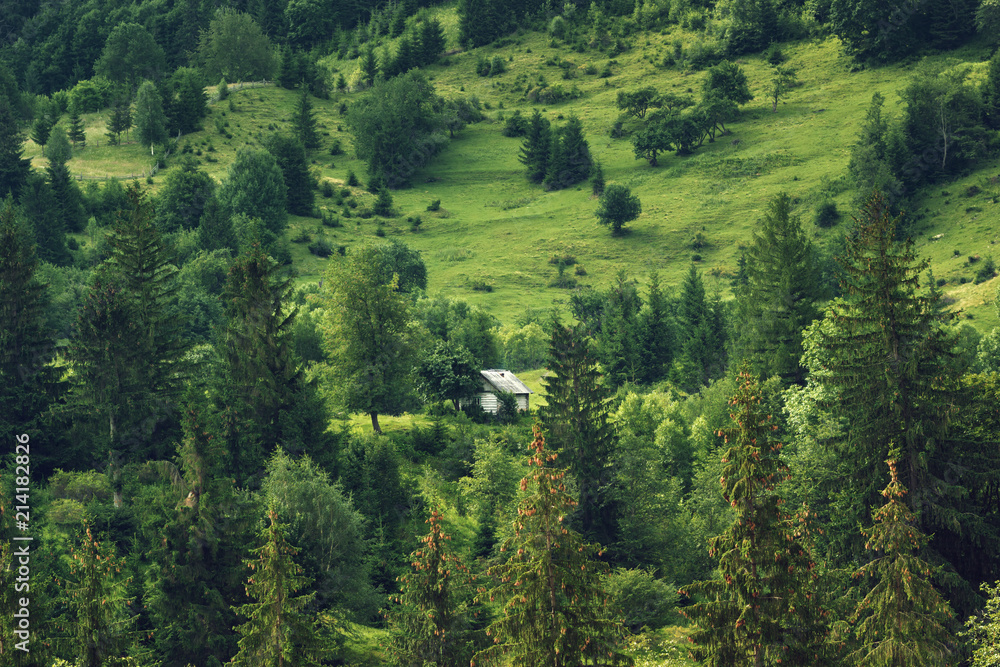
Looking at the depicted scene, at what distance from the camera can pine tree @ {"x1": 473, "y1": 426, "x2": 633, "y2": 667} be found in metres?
33.2

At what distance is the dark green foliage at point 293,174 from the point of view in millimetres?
157000

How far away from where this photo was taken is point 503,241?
524 ft

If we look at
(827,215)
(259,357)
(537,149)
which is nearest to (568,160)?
(537,149)

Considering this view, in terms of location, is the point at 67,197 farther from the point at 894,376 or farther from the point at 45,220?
the point at 894,376

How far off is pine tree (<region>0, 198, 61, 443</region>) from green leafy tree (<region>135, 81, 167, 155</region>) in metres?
94.8

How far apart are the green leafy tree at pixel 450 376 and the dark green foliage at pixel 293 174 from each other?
7307 centimetres

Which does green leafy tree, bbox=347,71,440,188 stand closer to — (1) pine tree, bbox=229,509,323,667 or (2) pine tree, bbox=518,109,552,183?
(2) pine tree, bbox=518,109,552,183

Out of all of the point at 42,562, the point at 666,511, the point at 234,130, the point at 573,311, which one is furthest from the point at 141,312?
the point at 234,130

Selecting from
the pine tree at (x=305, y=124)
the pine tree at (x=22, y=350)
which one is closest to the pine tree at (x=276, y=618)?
the pine tree at (x=22, y=350)

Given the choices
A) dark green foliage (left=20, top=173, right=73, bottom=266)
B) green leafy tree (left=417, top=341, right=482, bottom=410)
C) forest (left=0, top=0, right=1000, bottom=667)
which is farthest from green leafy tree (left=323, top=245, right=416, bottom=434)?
dark green foliage (left=20, top=173, right=73, bottom=266)

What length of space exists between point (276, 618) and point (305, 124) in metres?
150

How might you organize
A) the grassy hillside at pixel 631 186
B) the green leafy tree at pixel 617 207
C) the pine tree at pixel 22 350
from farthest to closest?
the green leafy tree at pixel 617 207 → the grassy hillside at pixel 631 186 → the pine tree at pixel 22 350

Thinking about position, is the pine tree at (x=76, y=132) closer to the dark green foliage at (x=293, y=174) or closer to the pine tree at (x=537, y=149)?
the dark green foliage at (x=293, y=174)

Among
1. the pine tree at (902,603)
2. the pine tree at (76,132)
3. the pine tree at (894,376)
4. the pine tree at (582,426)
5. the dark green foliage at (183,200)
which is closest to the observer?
the pine tree at (902,603)
